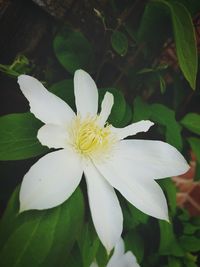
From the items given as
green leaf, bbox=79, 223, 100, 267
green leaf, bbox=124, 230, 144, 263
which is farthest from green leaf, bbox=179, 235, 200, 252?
green leaf, bbox=79, 223, 100, 267

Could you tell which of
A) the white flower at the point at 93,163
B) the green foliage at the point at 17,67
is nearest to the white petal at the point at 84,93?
the white flower at the point at 93,163

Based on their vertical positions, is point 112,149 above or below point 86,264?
above

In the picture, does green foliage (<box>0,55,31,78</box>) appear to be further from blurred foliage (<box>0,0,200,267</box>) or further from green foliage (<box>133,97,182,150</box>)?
green foliage (<box>133,97,182,150</box>)

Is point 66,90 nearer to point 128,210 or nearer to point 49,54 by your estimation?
point 49,54

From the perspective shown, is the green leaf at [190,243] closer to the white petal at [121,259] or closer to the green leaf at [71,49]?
the white petal at [121,259]

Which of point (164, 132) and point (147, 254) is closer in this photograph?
point (164, 132)

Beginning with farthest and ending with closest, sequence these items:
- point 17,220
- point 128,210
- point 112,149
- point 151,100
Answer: point 151,100
point 128,210
point 112,149
point 17,220

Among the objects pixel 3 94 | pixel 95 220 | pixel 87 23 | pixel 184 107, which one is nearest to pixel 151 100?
pixel 184 107
